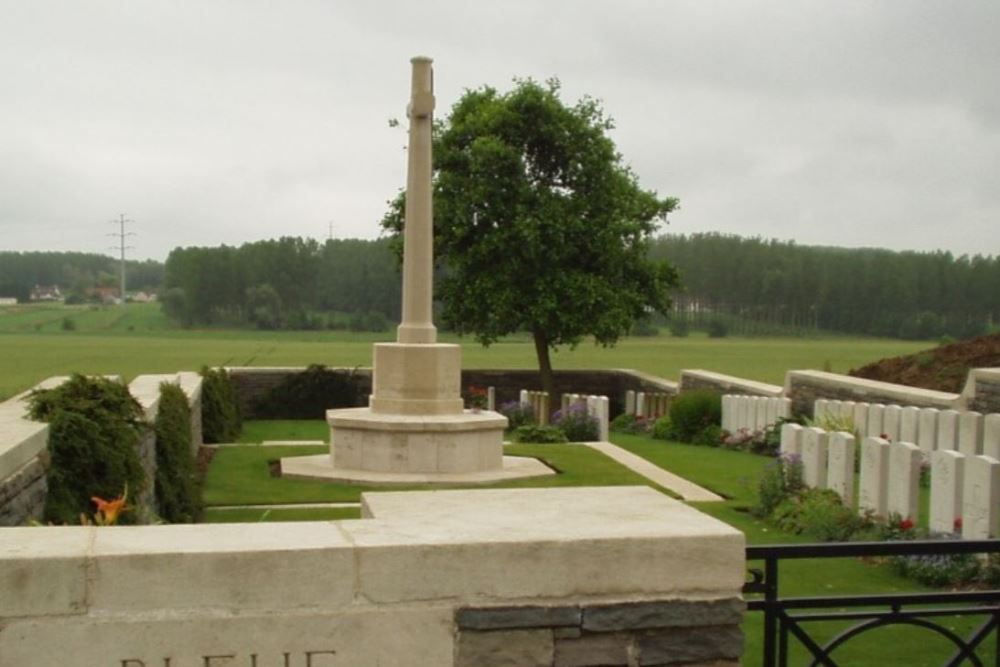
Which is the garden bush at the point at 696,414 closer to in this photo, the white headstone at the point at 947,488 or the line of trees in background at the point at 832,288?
the white headstone at the point at 947,488

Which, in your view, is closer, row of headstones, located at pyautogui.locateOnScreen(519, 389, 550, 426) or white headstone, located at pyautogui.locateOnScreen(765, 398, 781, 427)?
white headstone, located at pyautogui.locateOnScreen(765, 398, 781, 427)

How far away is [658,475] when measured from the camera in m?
12.1

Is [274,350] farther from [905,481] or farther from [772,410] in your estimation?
[905,481]

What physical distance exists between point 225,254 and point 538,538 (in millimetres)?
57484

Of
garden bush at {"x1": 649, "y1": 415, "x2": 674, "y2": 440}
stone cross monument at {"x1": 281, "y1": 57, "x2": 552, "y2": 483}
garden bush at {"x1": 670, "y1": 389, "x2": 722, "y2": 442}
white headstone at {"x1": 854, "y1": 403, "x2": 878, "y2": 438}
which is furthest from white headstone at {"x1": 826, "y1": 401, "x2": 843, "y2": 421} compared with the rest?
garden bush at {"x1": 649, "y1": 415, "x2": 674, "y2": 440}

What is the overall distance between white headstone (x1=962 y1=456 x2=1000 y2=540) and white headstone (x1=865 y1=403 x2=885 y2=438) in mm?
4826

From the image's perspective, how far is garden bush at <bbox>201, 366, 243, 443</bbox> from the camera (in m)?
16.1

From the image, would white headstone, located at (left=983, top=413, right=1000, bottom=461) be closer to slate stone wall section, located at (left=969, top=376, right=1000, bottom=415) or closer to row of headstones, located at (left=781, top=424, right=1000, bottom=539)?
row of headstones, located at (left=781, top=424, right=1000, bottom=539)

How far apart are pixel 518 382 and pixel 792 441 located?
15.4 m

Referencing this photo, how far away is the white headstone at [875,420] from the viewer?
12.1 meters

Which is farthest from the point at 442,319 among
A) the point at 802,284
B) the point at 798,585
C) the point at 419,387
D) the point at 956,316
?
the point at 802,284

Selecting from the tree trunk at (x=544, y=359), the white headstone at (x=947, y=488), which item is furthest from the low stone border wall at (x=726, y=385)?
the white headstone at (x=947, y=488)

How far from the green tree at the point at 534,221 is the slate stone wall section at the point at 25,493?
1617 centimetres

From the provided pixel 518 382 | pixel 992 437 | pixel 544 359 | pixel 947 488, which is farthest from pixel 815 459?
pixel 518 382
